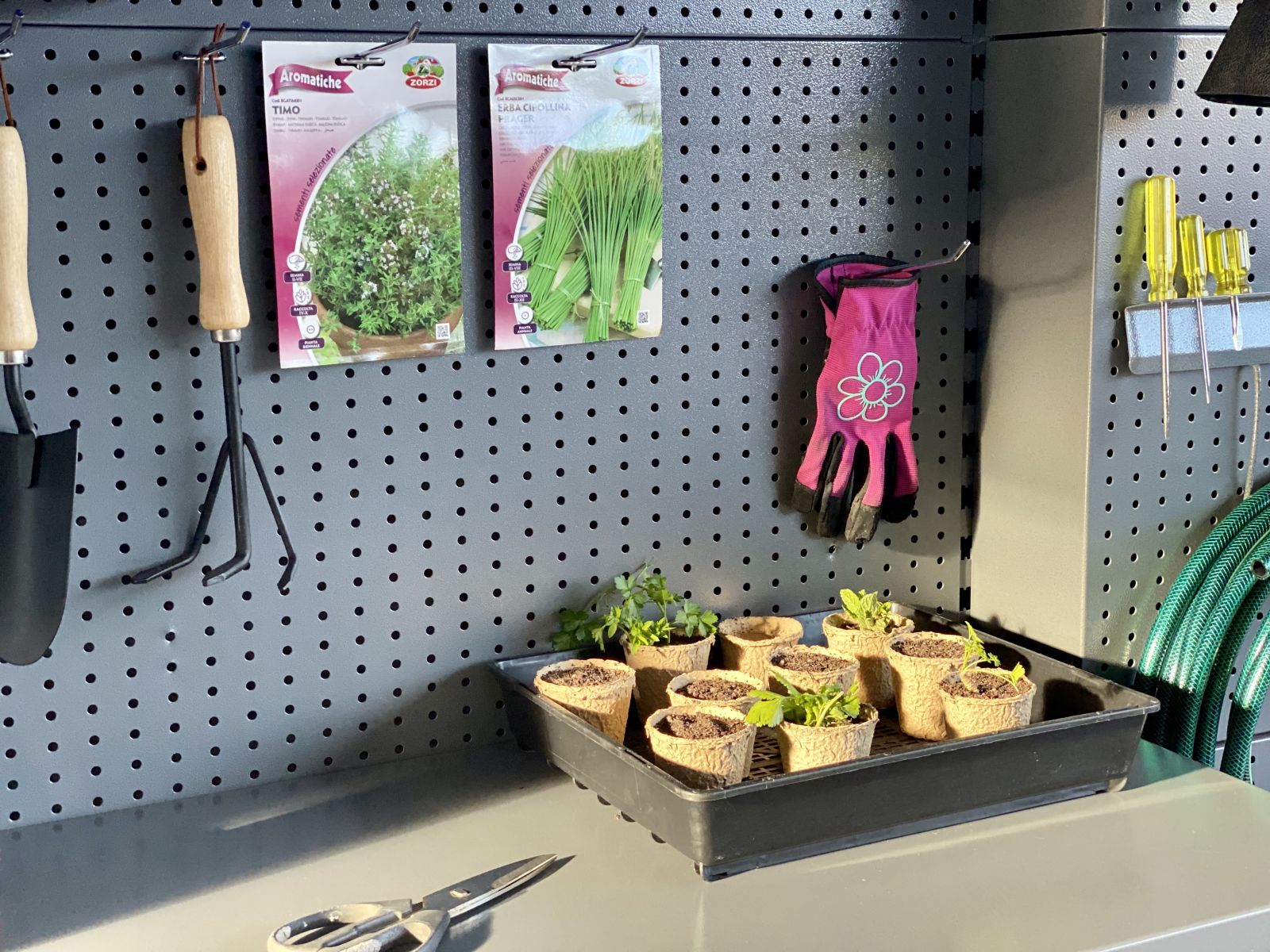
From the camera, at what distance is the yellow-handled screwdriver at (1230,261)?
1407 mm

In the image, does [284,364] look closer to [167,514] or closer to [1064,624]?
[167,514]

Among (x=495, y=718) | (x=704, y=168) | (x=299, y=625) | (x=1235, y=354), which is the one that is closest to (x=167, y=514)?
(x=299, y=625)

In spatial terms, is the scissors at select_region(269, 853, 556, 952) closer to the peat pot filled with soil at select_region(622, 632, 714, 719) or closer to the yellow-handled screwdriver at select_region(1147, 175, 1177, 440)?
the peat pot filled with soil at select_region(622, 632, 714, 719)

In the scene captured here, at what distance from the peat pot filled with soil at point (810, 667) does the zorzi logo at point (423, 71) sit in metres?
0.62

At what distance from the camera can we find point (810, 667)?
131 cm

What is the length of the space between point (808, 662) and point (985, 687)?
166mm

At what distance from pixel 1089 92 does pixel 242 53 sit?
0.80 metres

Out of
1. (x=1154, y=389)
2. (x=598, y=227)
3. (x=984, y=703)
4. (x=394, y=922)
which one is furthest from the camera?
(x=1154, y=389)

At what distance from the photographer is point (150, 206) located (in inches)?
46.3

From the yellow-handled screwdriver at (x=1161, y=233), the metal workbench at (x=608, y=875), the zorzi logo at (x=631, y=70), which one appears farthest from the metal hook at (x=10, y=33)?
the yellow-handled screwdriver at (x=1161, y=233)

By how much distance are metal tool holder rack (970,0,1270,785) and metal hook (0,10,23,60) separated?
0.96m

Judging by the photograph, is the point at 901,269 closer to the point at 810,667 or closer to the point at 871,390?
the point at 871,390

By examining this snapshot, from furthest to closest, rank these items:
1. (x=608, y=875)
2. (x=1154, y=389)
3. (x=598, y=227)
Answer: (x=1154, y=389) < (x=598, y=227) < (x=608, y=875)

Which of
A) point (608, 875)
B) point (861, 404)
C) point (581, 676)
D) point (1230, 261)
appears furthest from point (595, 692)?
point (1230, 261)
